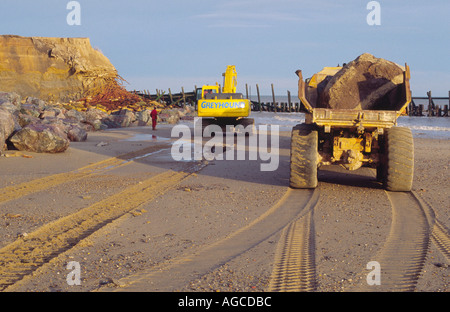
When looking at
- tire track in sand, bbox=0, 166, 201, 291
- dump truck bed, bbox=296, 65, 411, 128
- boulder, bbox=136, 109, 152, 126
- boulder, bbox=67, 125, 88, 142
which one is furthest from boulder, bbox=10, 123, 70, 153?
boulder, bbox=136, 109, 152, 126

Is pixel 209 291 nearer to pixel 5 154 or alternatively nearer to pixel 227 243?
pixel 227 243

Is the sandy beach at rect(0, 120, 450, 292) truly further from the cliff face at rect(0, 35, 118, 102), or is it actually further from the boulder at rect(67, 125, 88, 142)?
the cliff face at rect(0, 35, 118, 102)

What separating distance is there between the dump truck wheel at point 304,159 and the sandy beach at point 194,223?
13.3 inches

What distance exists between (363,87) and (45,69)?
36448 mm

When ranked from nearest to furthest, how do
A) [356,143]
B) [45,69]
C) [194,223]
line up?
1. [194,223]
2. [356,143]
3. [45,69]

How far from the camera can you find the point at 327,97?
10.9m

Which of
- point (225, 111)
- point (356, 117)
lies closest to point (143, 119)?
point (225, 111)

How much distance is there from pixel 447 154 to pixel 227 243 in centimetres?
1356

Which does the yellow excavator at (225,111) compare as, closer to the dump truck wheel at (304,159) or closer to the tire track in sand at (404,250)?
the dump truck wheel at (304,159)

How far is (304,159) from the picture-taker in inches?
381

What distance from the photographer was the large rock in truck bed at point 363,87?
10570 millimetres

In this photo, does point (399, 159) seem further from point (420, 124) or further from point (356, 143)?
point (420, 124)

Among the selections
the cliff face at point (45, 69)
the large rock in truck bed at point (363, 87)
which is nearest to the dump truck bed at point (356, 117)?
the large rock in truck bed at point (363, 87)

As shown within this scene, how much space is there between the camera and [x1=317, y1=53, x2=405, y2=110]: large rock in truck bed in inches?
416
